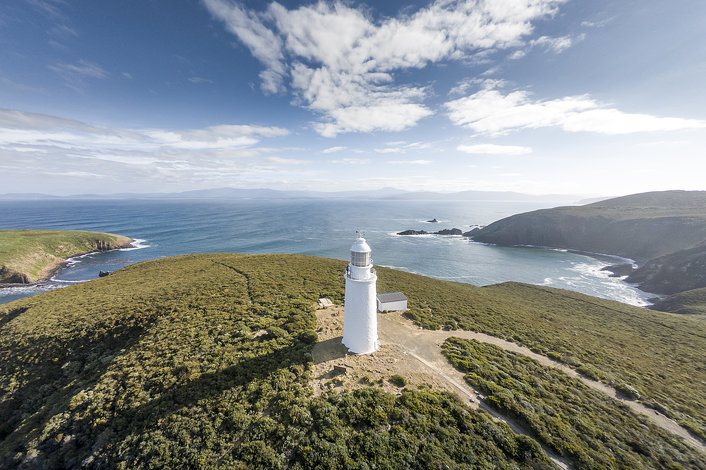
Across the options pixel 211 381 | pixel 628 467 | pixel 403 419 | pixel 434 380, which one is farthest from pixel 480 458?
pixel 211 381

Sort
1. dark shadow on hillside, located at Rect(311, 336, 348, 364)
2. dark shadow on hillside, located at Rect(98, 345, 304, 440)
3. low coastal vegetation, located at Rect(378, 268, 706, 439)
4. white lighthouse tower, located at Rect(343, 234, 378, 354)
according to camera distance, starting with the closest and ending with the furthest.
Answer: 1. dark shadow on hillside, located at Rect(98, 345, 304, 440)
2. white lighthouse tower, located at Rect(343, 234, 378, 354)
3. dark shadow on hillside, located at Rect(311, 336, 348, 364)
4. low coastal vegetation, located at Rect(378, 268, 706, 439)

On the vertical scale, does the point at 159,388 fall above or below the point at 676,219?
below

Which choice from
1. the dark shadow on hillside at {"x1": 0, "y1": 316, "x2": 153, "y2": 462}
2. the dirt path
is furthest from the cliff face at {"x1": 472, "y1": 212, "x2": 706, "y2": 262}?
the dark shadow on hillside at {"x1": 0, "y1": 316, "x2": 153, "y2": 462}

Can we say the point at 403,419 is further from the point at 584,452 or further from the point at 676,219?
the point at 676,219

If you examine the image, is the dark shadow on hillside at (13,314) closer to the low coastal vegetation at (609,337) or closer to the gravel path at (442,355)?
the gravel path at (442,355)

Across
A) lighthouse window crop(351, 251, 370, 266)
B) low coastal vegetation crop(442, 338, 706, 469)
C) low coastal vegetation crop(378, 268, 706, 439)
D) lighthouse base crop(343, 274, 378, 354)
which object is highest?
lighthouse window crop(351, 251, 370, 266)

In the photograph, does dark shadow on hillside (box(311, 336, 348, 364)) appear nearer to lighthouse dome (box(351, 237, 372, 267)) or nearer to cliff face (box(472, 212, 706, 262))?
lighthouse dome (box(351, 237, 372, 267))

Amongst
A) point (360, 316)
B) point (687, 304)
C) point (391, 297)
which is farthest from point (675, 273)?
point (360, 316)

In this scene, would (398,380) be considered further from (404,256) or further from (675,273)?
(675,273)
